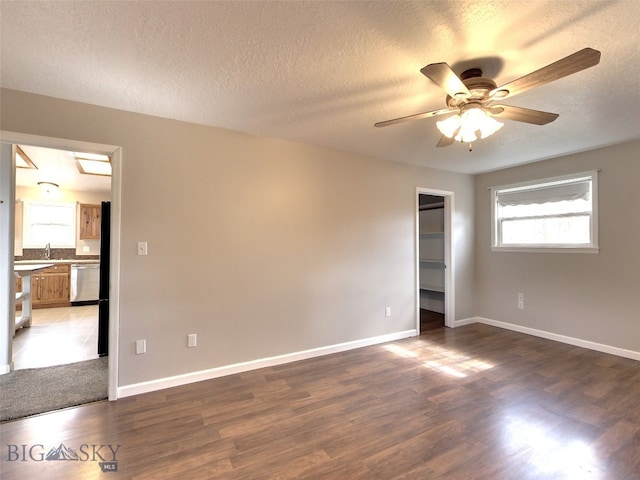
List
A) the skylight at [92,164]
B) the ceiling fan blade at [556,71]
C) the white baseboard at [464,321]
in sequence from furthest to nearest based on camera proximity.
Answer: the white baseboard at [464,321], the skylight at [92,164], the ceiling fan blade at [556,71]

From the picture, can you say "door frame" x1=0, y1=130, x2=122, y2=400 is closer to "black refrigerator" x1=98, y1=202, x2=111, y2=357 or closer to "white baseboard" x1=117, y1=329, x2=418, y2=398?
"white baseboard" x1=117, y1=329, x2=418, y2=398

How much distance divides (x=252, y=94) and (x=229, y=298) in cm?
188

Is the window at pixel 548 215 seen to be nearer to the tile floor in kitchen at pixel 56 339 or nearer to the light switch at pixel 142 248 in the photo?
the light switch at pixel 142 248

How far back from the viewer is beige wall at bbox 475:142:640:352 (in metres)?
3.31

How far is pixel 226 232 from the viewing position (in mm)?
2947

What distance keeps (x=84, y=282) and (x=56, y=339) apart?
2496mm

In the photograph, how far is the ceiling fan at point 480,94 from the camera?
58.1 inches

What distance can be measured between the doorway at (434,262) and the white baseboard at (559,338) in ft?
1.79

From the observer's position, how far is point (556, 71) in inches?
57.4

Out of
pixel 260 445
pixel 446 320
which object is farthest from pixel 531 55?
pixel 446 320

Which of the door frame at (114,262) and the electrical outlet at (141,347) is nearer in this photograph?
the door frame at (114,262)

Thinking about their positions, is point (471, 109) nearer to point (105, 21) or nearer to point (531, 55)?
point (531, 55)

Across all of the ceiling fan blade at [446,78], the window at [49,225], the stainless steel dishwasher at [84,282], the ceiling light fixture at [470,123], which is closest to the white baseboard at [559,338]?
the ceiling light fixture at [470,123]

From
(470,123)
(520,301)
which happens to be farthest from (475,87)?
(520,301)
